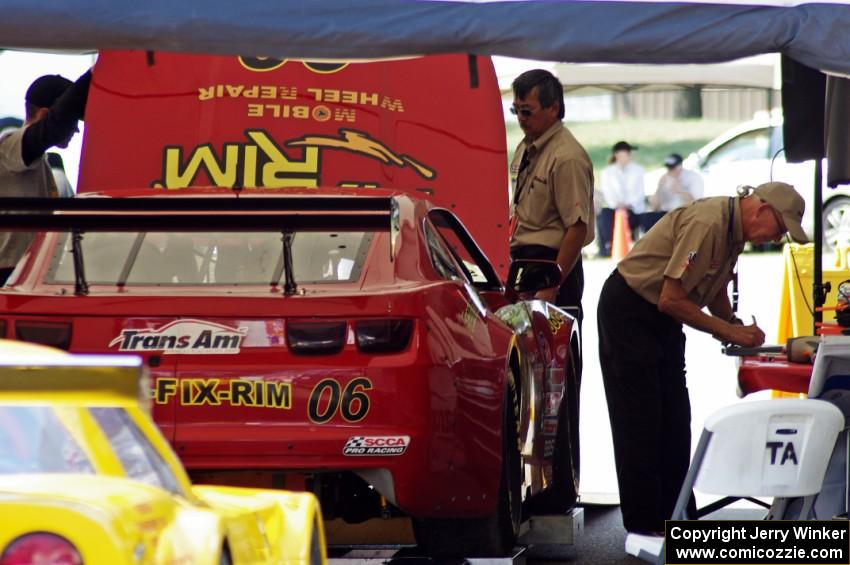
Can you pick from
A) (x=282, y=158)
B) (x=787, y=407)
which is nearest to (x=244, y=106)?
(x=282, y=158)

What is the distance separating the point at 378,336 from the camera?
19.1ft

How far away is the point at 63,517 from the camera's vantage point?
3.10 meters

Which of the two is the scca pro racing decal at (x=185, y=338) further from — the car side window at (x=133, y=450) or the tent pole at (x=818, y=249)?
the tent pole at (x=818, y=249)

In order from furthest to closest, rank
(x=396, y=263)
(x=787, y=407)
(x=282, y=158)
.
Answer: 1. (x=282, y=158)
2. (x=396, y=263)
3. (x=787, y=407)

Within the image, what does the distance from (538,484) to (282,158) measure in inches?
102

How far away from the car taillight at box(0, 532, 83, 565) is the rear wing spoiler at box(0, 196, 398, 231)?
2.81 metres

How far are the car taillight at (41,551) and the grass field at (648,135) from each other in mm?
40327

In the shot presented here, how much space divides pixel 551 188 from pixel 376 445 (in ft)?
11.1

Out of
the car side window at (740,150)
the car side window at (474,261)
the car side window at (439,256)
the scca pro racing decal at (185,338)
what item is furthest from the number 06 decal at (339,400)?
the car side window at (740,150)

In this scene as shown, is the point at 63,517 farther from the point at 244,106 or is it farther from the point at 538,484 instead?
the point at 244,106

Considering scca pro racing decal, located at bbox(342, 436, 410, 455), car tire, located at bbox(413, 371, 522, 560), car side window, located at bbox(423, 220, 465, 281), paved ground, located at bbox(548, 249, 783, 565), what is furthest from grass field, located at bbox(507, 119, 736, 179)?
scca pro racing decal, located at bbox(342, 436, 410, 455)

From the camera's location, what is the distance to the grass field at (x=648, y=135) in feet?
145

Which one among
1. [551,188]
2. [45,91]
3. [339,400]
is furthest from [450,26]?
[45,91]

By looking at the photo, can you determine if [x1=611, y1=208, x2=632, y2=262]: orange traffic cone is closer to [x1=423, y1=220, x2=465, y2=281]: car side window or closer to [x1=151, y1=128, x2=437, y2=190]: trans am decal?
[x1=151, y1=128, x2=437, y2=190]: trans am decal
